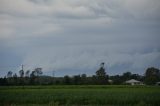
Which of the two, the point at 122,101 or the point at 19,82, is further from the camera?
the point at 19,82

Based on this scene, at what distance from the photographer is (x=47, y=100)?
38750mm

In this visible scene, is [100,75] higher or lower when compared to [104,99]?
higher

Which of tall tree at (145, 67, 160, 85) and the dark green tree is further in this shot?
tall tree at (145, 67, 160, 85)

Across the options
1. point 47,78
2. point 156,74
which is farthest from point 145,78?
point 47,78

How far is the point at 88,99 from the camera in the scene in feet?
126

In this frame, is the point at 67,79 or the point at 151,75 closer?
the point at 67,79

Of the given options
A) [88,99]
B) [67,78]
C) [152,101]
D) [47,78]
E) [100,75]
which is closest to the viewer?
[152,101]

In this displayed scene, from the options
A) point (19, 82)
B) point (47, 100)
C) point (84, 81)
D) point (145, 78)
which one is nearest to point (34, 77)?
point (19, 82)

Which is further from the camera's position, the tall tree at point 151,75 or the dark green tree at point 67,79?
the tall tree at point 151,75

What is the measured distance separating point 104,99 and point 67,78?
2719 inches

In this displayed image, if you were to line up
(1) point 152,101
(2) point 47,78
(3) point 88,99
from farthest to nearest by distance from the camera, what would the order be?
(2) point 47,78
(3) point 88,99
(1) point 152,101

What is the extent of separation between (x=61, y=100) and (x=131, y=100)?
705cm

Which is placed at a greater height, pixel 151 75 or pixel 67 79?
pixel 151 75

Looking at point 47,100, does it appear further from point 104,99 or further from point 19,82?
point 19,82
